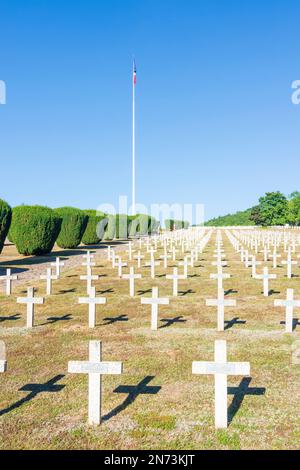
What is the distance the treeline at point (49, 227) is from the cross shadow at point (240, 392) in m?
14.2

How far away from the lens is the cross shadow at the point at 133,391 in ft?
13.9

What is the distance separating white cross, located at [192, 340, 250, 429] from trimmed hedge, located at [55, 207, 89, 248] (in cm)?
2384

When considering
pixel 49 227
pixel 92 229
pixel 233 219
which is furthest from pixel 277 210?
pixel 49 227

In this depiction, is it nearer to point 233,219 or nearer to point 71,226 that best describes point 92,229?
point 71,226

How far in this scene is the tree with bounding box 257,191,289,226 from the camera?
98375 mm

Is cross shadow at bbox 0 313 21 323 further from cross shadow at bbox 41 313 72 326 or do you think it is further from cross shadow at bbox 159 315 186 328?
cross shadow at bbox 159 315 186 328

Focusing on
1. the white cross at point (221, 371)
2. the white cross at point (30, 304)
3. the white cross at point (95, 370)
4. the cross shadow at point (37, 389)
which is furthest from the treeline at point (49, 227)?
the white cross at point (221, 371)

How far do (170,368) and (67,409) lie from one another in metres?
1.54

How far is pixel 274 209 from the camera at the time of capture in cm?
9875

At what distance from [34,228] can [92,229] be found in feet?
34.8

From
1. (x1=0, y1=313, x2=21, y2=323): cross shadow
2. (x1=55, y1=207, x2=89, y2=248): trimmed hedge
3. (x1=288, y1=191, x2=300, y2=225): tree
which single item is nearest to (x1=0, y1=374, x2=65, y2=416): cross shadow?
(x1=0, y1=313, x2=21, y2=323): cross shadow

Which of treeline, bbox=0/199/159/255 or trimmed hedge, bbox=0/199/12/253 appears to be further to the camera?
treeline, bbox=0/199/159/255

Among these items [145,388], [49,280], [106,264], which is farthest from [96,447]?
[106,264]
